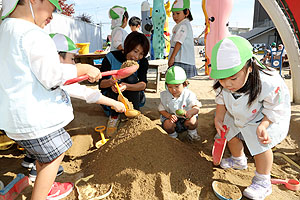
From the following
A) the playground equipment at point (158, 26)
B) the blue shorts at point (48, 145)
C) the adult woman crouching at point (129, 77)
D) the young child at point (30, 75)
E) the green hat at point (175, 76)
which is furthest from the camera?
the playground equipment at point (158, 26)

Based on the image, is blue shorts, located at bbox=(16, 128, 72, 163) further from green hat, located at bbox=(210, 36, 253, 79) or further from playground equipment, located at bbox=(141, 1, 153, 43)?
playground equipment, located at bbox=(141, 1, 153, 43)

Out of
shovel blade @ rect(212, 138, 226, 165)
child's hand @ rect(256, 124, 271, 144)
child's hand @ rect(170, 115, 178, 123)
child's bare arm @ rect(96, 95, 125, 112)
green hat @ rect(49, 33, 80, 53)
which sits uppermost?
green hat @ rect(49, 33, 80, 53)

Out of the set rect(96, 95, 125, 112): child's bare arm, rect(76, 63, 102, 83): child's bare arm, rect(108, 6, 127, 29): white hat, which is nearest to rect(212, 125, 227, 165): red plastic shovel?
rect(96, 95, 125, 112): child's bare arm

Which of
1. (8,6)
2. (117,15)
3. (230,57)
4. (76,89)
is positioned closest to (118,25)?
(117,15)

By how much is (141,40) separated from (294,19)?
1.95 m

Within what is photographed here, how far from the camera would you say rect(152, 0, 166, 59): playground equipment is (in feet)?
20.8

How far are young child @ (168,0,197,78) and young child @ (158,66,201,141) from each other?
2.37 feet

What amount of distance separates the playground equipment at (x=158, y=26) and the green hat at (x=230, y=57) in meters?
5.51

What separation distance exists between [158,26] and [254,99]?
5612 mm

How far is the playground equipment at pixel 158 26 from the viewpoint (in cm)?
633

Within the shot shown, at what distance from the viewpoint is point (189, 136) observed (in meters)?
2.33

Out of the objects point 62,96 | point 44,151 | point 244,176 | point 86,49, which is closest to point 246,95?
point 244,176

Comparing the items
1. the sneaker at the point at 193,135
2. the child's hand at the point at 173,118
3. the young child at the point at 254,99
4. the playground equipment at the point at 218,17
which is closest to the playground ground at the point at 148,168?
the sneaker at the point at 193,135

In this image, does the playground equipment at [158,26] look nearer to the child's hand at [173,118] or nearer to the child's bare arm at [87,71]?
the child's hand at [173,118]
